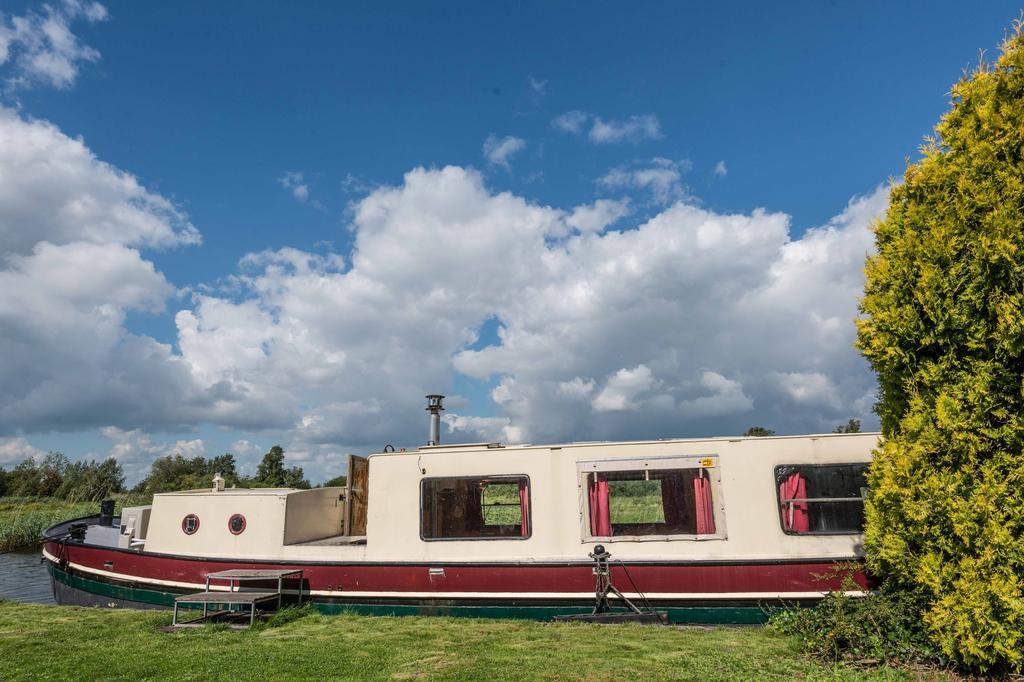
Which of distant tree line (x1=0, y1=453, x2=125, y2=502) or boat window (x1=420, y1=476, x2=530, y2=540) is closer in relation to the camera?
boat window (x1=420, y1=476, x2=530, y2=540)

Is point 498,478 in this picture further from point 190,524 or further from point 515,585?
point 190,524

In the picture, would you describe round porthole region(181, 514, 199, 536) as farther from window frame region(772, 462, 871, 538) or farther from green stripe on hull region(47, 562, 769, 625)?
window frame region(772, 462, 871, 538)

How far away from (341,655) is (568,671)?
9.50ft

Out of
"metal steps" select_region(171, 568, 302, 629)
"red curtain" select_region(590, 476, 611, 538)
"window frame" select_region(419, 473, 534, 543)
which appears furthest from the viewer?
"window frame" select_region(419, 473, 534, 543)

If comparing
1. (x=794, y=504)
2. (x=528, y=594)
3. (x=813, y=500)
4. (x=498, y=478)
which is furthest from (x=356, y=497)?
(x=813, y=500)

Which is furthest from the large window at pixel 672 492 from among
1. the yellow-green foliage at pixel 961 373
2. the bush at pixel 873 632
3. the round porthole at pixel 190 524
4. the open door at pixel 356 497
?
the round porthole at pixel 190 524

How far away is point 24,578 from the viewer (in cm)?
1917

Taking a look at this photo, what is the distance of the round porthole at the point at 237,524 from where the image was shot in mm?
11164

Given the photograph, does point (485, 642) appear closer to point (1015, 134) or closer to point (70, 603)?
point (1015, 134)

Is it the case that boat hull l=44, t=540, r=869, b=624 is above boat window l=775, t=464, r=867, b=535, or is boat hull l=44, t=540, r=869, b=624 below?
below

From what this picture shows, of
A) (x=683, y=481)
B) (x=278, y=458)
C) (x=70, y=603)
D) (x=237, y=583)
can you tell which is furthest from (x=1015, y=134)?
(x=278, y=458)

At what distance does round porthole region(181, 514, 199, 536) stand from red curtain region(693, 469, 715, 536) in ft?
30.2

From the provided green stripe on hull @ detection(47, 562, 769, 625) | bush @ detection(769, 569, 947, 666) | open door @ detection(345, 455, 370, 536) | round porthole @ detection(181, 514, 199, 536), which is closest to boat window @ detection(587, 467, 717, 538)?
green stripe on hull @ detection(47, 562, 769, 625)

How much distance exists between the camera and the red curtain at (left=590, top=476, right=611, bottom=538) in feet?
32.2
